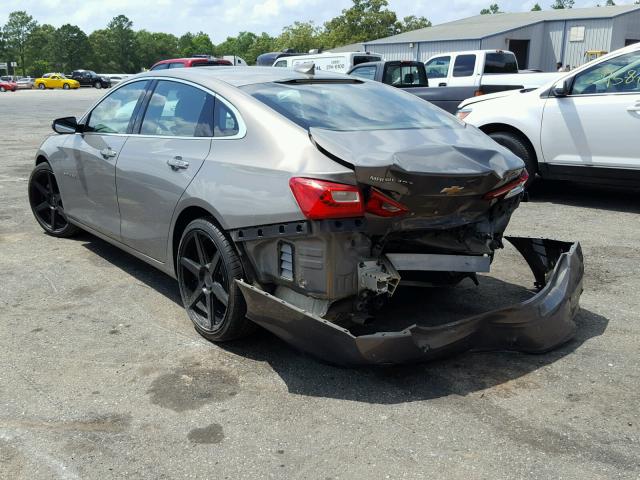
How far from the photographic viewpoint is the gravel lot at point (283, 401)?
287 centimetres

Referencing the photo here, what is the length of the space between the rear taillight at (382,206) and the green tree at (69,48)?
117 meters

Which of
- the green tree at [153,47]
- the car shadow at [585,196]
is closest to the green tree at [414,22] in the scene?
the green tree at [153,47]

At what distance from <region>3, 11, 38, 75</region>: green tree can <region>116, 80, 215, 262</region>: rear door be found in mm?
122552

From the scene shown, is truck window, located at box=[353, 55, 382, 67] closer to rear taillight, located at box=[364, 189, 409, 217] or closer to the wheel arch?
the wheel arch

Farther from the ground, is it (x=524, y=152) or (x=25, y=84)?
(x=524, y=152)

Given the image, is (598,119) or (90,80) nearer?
(598,119)

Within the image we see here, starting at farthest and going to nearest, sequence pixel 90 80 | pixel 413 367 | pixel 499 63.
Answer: pixel 90 80, pixel 499 63, pixel 413 367

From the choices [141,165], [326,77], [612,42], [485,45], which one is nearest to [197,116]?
[141,165]

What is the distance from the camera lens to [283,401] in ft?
11.2

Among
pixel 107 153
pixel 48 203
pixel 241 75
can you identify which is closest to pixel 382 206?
pixel 241 75

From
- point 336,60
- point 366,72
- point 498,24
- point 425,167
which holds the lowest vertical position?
point 425,167

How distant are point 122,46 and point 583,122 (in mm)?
121935

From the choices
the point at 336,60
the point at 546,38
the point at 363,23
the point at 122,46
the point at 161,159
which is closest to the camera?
the point at 161,159

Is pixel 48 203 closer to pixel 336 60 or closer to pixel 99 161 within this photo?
pixel 99 161
